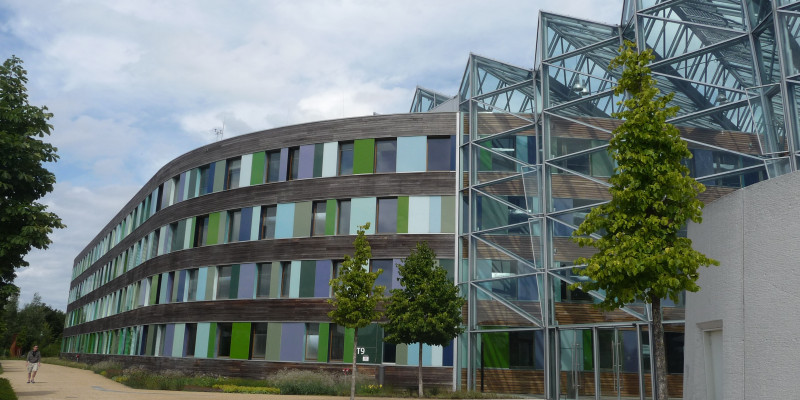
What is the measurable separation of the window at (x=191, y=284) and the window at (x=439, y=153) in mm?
14815

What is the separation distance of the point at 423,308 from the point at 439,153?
376 inches

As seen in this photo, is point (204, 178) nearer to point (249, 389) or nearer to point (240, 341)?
→ point (240, 341)

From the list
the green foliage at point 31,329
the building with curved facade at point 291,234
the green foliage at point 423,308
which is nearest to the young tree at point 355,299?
the green foliage at point 423,308

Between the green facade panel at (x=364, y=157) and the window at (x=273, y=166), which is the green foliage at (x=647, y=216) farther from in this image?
the window at (x=273, y=166)

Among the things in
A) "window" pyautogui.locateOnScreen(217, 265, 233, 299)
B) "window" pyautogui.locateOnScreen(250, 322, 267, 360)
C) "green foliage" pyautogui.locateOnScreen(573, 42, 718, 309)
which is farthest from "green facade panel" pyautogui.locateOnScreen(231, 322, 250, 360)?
"green foliage" pyautogui.locateOnScreen(573, 42, 718, 309)

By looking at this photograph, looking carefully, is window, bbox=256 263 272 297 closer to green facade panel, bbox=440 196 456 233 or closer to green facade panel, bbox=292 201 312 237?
green facade panel, bbox=292 201 312 237

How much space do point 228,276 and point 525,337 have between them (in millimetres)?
16363

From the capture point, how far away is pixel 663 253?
11.5 meters

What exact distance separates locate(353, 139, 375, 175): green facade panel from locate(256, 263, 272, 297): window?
6.58m

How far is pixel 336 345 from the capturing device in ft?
103

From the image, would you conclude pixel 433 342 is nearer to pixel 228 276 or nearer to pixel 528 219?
pixel 528 219

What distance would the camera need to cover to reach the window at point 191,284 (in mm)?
37047

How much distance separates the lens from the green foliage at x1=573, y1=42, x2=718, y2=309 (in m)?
11.5

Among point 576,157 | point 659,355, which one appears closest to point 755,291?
point 659,355
